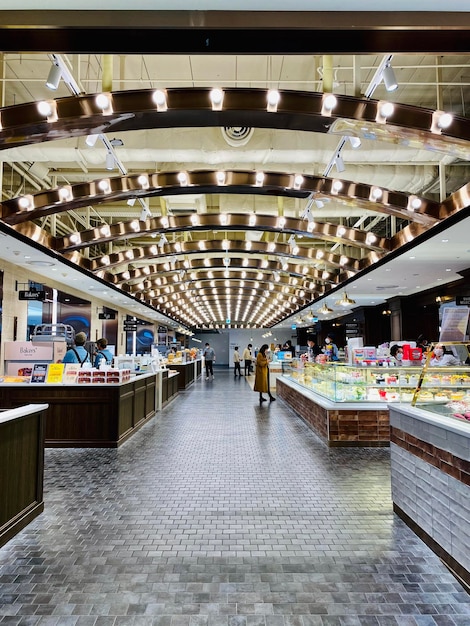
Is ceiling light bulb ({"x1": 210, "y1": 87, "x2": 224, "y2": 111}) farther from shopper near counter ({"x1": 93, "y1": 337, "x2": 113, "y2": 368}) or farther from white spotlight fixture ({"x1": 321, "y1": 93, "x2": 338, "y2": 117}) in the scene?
shopper near counter ({"x1": 93, "y1": 337, "x2": 113, "y2": 368})

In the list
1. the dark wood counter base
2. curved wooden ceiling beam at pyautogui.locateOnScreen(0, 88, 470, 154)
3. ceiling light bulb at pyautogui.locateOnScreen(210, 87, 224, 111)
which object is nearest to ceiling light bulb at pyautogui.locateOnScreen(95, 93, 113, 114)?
curved wooden ceiling beam at pyautogui.locateOnScreen(0, 88, 470, 154)

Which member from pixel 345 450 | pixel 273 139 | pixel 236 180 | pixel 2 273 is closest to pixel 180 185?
pixel 236 180

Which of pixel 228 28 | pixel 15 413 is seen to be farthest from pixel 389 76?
pixel 15 413

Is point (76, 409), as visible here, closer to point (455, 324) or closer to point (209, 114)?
point (209, 114)

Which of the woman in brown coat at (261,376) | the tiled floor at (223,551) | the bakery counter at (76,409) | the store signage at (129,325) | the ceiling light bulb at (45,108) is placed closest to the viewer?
the tiled floor at (223,551)

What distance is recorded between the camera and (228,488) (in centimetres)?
488

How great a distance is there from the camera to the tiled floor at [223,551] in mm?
2555

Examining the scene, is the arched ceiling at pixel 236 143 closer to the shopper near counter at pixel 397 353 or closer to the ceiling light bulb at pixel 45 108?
the ceiling light bulb at pixel 45 108

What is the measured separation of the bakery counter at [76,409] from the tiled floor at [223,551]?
2.54 feet

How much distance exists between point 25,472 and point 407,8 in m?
4.64

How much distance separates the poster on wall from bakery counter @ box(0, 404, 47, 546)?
12.8ft

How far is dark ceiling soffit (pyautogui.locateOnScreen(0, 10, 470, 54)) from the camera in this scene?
288 cm

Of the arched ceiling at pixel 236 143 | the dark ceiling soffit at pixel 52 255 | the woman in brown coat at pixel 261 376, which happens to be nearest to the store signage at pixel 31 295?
the dark ceiling soffit at pixel 52 255

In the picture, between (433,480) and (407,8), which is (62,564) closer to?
(433,480)
